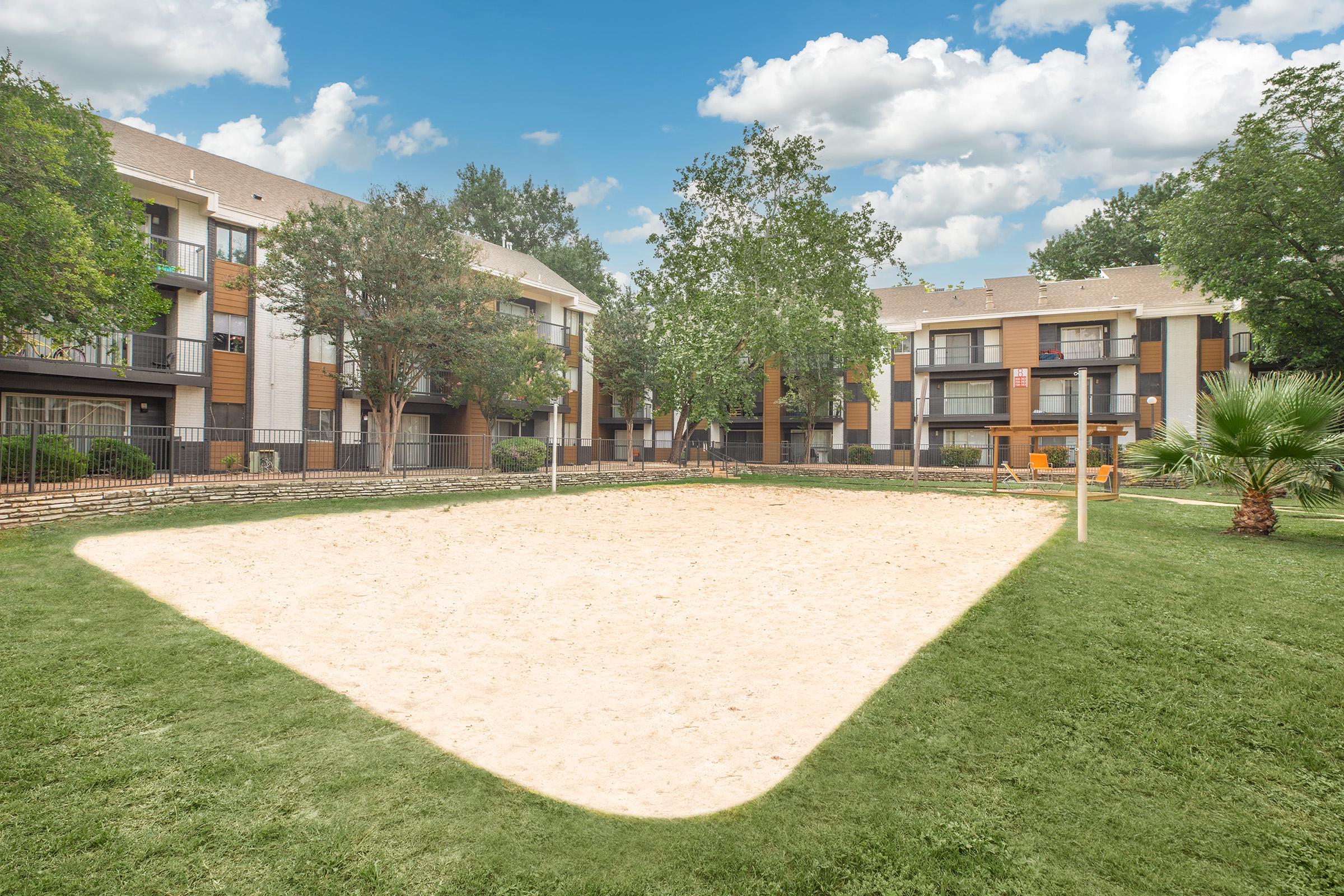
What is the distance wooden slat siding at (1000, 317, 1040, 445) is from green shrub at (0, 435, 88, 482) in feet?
123

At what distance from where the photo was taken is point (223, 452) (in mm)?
23031

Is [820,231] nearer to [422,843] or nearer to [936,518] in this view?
[936,518]

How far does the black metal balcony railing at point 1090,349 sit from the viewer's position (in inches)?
1371

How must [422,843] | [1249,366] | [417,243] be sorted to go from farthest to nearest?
[1249,366]
[417,243]
[422,843]

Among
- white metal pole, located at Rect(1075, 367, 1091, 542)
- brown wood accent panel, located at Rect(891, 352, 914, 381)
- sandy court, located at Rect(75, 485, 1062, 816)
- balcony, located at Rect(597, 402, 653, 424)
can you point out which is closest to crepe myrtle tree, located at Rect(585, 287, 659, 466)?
balcony, located at Rect(597, 402, 653, 424)

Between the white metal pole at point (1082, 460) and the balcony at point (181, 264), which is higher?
the balcony at point (181, 264)

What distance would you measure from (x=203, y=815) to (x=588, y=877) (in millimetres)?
1988

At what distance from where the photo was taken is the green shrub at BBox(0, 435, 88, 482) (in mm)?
14008

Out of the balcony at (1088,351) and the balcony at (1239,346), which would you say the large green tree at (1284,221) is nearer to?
the balcony at (1239,346)

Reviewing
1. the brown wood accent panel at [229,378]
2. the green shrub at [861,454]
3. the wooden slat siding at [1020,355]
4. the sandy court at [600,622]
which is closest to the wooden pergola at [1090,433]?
the sandy court at [600,622]

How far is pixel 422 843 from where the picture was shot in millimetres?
3230

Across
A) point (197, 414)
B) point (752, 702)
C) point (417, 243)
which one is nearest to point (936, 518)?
point (752, 702)

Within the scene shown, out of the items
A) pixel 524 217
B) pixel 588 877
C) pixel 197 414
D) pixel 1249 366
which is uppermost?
pixel 524 217

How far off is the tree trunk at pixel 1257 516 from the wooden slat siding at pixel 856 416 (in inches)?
1156
